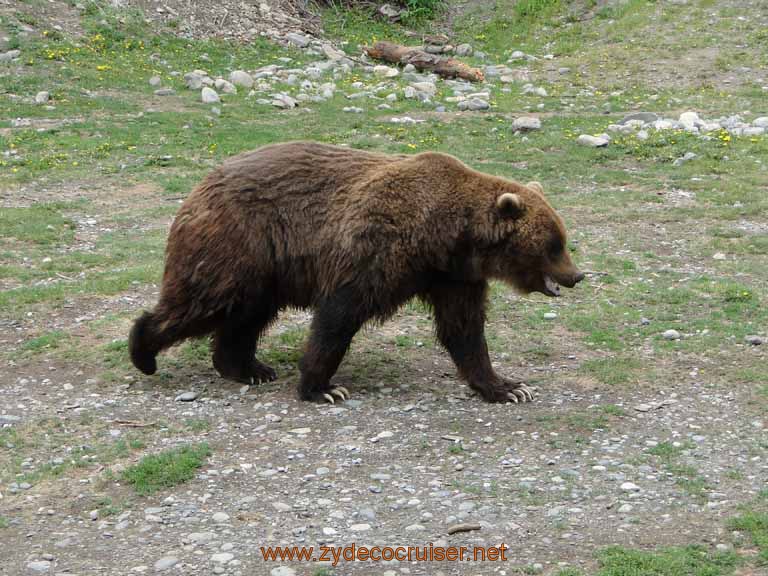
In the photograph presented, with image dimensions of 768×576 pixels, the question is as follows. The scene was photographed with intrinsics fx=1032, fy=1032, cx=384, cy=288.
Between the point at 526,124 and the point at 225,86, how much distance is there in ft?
17.8

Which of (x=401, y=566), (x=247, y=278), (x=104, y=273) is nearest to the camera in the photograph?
(x=401, y=566)

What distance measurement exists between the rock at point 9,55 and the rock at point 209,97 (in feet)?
11.3

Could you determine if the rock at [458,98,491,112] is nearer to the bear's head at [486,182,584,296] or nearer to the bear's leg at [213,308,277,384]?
the bear's head at [486,182,584,296]

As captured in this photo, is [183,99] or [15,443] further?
[183,99]

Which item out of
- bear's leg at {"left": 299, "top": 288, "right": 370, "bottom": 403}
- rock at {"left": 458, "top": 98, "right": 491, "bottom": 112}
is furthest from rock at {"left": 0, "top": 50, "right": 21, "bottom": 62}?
bear's leg at {"left": 299, "top": 288, "right": 370, "bottom": 403}

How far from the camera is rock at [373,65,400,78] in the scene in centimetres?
1927

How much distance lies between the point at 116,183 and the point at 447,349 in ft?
23.0

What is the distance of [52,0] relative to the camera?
1981 cm

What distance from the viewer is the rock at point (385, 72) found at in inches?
758

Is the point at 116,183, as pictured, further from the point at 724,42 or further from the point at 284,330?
the point at 724,42

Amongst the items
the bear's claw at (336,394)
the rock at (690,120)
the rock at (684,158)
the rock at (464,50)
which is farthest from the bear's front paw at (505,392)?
the rock at (464,50)

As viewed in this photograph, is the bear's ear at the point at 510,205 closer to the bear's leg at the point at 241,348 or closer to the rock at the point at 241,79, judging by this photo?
the bear's leg at the point at 241,348

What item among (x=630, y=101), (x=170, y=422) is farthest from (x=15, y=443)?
(x=630, y=101)

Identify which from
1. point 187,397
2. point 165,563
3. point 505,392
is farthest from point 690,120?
point 165,563
